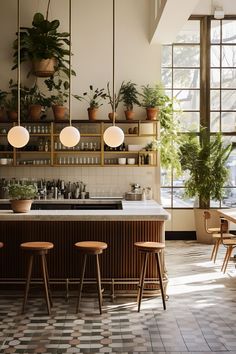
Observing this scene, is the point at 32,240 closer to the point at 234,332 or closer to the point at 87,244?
the point at 87,244

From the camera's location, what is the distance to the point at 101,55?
988 centimetres

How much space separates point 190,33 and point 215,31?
1.64ft

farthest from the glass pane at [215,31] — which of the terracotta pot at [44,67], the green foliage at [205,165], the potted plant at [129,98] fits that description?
the terracotta pot at [44,67]

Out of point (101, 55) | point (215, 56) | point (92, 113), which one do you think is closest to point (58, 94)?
point (92, 113)

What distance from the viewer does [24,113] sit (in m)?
9.64

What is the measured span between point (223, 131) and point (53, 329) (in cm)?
705

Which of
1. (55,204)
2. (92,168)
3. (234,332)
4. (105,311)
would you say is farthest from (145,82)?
(234,332)

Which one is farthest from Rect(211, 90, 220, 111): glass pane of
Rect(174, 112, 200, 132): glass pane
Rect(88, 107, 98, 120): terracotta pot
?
Rect(88, 107, 98, 120): terracotta pot

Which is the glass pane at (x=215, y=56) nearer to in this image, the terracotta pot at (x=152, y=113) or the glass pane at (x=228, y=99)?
the glass pane at (x=228, y=99)

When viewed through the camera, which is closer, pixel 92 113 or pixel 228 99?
pixel 92 113

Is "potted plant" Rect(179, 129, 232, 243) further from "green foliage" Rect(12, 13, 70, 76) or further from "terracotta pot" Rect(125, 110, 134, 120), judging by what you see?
"green foliage" Rect(12, 13, 70, 76)

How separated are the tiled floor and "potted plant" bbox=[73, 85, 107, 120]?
3.64 meters

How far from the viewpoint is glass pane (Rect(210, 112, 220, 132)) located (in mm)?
11289

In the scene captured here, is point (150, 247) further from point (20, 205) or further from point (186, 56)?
point (186, 56)
